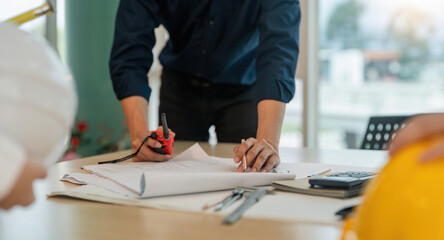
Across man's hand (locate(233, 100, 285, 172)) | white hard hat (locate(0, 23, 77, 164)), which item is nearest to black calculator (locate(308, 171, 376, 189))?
man's hand (locate(233, 100, 285, 172))

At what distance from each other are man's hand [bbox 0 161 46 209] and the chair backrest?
145 centimetres

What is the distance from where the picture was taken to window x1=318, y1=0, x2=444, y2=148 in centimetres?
384

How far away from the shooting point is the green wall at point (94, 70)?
373 cm

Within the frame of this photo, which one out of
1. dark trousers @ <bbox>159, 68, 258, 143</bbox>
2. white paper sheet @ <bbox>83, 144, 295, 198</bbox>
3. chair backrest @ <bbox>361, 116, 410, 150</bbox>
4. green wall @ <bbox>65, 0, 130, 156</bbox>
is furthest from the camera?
green wall @ <bbox>65, 0, 130, 156</bbox>

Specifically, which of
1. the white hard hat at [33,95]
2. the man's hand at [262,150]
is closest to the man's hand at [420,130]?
the white hard hat at [33,95]

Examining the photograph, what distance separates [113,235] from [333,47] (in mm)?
3665

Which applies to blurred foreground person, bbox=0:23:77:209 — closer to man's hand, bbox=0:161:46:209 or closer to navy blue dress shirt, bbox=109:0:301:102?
man's hand, bbox=0:161:46:209

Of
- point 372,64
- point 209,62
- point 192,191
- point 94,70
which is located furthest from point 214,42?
point 372,64

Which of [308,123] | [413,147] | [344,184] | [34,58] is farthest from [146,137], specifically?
[308,123]

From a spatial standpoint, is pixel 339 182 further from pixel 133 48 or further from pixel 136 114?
pixel 133 48

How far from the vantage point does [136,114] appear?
1541mm

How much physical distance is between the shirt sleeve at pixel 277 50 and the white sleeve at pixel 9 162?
1.02 m

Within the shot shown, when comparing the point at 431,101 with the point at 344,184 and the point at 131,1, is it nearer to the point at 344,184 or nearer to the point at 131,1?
the point at 131,1

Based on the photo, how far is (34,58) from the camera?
51 centimetres
